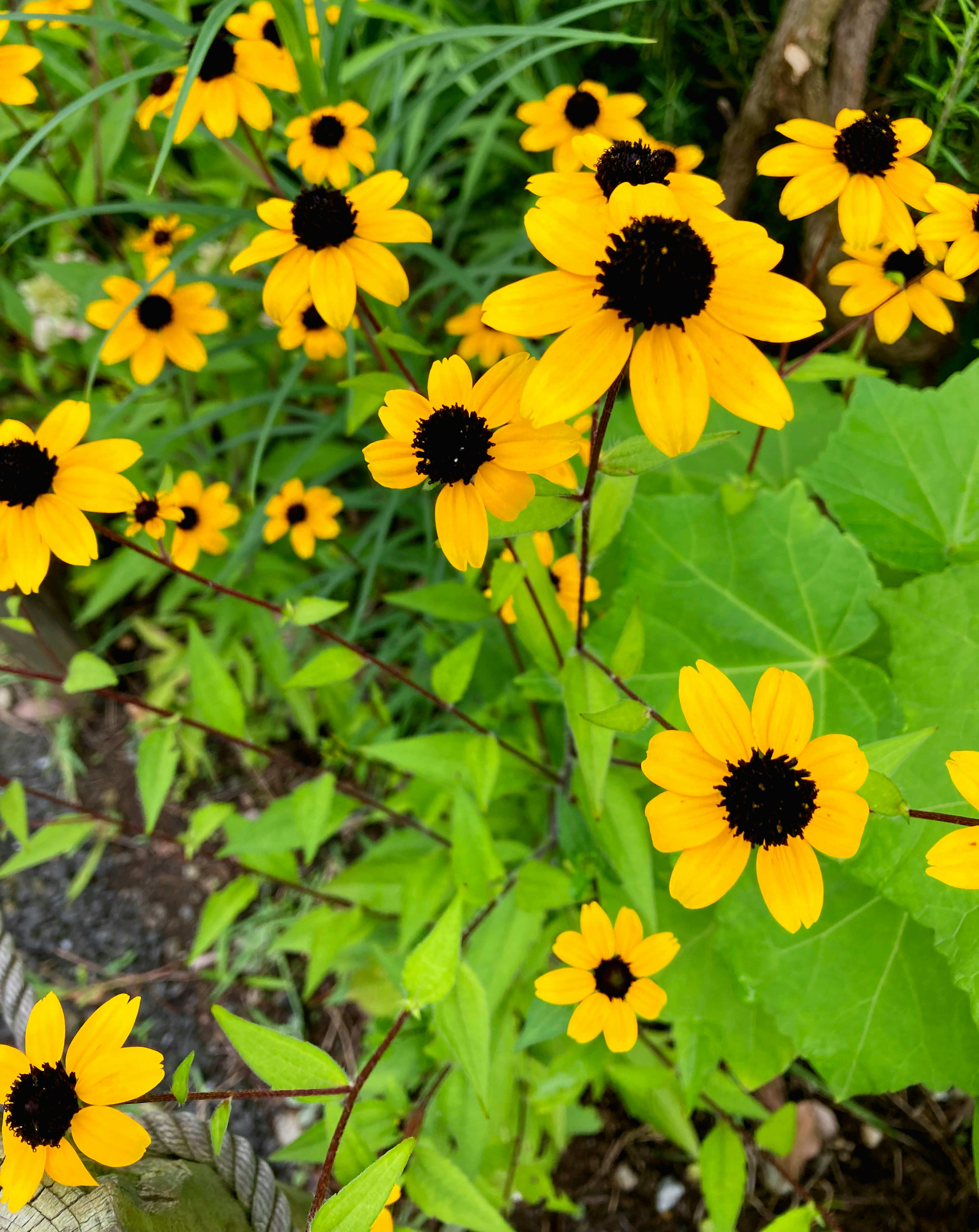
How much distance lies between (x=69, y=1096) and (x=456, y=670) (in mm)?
735

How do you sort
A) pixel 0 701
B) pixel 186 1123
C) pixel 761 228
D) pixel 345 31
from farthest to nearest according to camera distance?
pixel 0 701 < pixel 345 31 < pixel 186 1123 < pixel 761 228

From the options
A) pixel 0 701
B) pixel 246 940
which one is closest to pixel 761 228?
pixel 246 940

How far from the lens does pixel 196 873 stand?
2297 mm

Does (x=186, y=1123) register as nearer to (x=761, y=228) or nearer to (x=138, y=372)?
(x=761, y=228)

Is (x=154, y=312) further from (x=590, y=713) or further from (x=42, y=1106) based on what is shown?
(x=42, y=1106)

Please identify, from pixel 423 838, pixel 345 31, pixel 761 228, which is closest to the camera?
pixel 761 228

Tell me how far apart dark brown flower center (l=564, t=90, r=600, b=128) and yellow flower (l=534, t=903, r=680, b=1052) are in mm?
1378

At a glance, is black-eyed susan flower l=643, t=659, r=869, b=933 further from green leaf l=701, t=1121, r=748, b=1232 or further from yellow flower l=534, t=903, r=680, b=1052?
green leaf l=701, t=1121, r=748, b=1232

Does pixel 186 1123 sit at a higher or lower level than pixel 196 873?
higher

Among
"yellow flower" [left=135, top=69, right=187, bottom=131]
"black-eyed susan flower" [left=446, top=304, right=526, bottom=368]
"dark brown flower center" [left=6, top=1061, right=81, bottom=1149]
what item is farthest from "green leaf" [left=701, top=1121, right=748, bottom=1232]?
"yellow flower" [left=135, top=69, right=187, bottom=131]

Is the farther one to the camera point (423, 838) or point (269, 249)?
point (423, 838)

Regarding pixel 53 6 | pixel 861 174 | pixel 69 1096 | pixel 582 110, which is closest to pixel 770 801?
pixel 69 1096

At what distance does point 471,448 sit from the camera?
2.43ft

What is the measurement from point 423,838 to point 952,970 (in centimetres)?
93
